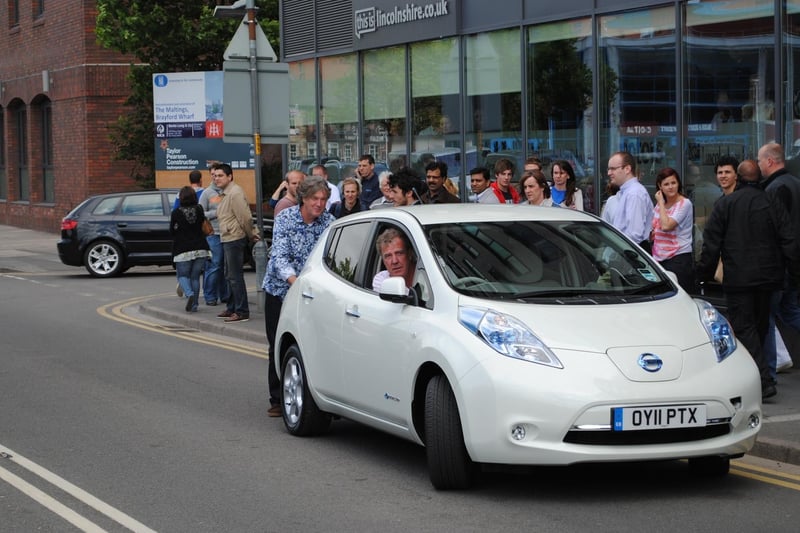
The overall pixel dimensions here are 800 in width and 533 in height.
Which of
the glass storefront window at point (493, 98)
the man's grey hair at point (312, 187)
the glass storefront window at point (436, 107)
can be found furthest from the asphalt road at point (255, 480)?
the glass storefront window at point (436, 107)

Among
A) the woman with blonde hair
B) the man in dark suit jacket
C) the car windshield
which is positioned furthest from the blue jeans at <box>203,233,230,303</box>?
the car windshield

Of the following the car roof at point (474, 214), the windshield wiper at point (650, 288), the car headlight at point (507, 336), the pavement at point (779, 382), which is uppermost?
the car roof at point (474, 214)

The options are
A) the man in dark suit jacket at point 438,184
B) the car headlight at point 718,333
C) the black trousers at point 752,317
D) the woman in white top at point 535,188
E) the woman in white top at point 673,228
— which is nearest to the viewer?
the car headlight at point 718,333

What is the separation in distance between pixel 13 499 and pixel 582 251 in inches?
141

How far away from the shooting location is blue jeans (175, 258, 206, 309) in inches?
727

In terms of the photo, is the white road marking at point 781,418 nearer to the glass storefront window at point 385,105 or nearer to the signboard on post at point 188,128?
the glass storefront window at point 385,105

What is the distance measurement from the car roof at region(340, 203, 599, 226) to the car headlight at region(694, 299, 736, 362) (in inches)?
47.5

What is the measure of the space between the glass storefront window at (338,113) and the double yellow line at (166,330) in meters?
3.84

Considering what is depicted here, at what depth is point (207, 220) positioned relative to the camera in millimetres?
18625

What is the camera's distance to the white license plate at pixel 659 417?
22.6ft

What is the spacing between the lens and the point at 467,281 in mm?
7793

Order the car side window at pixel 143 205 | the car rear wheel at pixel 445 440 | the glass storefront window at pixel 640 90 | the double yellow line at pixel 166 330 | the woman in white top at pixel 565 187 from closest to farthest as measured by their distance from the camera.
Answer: the car rear wheel at pixel 445 440, the woman in white top at pixel 565 187, the double yellow line at pixel 166 330, the glass storefront window at pixel 640 90, the car side window at pixel 143 205

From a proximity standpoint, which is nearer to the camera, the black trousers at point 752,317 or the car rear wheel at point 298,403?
the car rear wheel at point 298,403

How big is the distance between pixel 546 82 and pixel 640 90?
1930 millimetres
